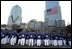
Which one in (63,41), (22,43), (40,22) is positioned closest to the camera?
(22,43)

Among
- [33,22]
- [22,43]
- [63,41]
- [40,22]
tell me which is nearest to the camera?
[22,43]

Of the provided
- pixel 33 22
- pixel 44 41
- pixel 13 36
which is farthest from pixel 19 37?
pixel 33 22

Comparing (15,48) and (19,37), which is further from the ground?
(19,37)

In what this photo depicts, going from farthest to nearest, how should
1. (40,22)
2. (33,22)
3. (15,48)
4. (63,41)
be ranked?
1. (33,22)
2. (40,22)
3. (63,41)
4. (15,48)

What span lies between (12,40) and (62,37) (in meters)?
2.75

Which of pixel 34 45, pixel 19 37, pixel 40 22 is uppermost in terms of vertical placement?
pixel 40 22

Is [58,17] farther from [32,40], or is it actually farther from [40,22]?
[32,40]

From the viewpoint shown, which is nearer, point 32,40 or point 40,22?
point 32,40

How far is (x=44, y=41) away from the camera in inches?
230

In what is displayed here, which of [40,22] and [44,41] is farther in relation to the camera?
[40,22]

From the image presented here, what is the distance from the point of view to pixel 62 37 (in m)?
6.26

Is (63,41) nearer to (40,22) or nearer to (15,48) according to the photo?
(15,48)

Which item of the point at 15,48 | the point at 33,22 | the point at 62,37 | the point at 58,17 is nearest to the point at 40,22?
the point at 33,22

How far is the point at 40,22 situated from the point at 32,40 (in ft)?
28.0
